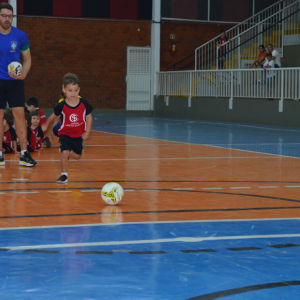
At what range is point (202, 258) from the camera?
13.3 ft

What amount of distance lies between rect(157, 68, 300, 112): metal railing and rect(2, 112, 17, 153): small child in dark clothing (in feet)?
37.4

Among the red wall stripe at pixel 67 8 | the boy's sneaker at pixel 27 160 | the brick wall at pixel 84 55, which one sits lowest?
the boy's sneaker at pixel 27 160

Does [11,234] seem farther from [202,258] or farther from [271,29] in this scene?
[271,29]

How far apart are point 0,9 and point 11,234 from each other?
5123mm

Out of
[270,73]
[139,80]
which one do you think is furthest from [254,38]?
[270,73]

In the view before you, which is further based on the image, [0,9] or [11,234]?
[0,9]

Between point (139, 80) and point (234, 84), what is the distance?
26.0 feet

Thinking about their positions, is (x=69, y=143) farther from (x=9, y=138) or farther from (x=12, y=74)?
(x=9, y=138)

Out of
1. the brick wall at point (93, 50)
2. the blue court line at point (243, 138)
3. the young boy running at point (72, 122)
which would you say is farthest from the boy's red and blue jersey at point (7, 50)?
the brick wall at point (93, 50)

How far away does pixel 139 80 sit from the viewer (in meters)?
30.4

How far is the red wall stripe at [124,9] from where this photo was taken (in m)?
29.1

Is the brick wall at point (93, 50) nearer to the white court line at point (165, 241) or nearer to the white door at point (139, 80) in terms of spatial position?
the white door at point (139, 80)

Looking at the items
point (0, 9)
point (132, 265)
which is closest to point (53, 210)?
point (132, 265)

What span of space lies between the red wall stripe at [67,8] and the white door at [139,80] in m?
3.45
